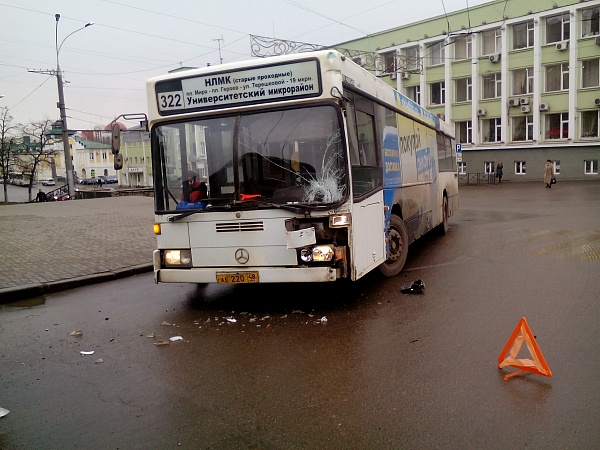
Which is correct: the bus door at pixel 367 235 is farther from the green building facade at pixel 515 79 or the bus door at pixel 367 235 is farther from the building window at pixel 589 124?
the building window at pixel 589 124

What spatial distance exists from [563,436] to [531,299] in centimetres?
376

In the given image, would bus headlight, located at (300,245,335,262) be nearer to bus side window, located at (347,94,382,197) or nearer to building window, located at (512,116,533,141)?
bus side window, located at (347,94,382,197)

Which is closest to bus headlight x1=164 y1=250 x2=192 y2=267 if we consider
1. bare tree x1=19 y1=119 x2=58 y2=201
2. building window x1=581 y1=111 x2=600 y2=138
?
building window x1=581 y1=111 x2=600 y2=138

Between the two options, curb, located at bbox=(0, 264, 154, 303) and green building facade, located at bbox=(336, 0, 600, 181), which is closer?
curb, located at bbox=(0, 264, 154, 303)

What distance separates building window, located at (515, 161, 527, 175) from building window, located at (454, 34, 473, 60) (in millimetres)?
9796

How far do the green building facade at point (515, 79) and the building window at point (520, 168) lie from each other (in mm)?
83

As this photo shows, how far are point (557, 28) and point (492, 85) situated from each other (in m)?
6.25

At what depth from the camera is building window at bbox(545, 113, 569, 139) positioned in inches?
1587

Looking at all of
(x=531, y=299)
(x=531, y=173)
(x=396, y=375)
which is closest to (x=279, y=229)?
(x=396, y=375)

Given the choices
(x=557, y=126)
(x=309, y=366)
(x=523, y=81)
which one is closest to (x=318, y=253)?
(x=309, y=366)

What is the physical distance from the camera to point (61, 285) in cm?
910

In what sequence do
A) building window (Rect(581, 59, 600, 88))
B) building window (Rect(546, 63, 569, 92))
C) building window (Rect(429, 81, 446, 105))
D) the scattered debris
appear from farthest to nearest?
building window (Rect(429, 81, 446, 105)), building window (Rect(546, 63, 569, 92)), building window (Rect(581, 59, 600, 88)), the scattered debris

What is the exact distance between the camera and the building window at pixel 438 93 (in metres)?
47.4

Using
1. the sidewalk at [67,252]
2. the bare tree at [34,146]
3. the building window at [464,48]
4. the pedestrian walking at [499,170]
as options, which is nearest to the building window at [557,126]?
the pedestrian walking at [499,170]
